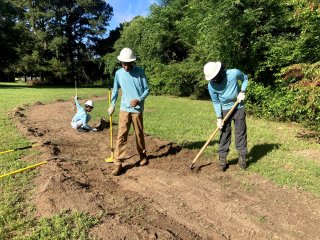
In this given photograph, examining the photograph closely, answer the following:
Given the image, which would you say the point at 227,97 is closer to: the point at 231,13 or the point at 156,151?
the point at 156,151

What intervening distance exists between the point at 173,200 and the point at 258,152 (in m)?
3.23

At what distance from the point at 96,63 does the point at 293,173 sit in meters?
44.2

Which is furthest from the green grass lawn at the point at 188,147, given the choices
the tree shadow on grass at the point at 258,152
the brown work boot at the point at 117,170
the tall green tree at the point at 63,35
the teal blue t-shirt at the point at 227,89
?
the tall green tree at the point at 63,35

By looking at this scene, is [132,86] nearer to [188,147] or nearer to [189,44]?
[188,147]

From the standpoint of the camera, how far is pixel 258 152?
7625mm

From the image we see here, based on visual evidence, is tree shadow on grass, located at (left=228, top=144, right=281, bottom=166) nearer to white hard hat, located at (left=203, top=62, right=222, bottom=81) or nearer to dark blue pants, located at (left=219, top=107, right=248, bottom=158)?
dark blue pants, located at (left=219, top=107, right=248, bottom=158)

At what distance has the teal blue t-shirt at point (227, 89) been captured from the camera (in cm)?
622

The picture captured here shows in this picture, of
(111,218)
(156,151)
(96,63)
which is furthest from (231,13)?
(96,63)

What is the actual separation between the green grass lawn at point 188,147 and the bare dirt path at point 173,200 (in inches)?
8.6

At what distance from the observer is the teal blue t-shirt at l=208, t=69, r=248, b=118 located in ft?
20.4

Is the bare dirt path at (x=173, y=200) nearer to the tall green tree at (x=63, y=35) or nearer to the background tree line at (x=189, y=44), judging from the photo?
the background tree line at (x=189, y=44)

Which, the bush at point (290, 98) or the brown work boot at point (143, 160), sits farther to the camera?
the bush at point (290, 98)

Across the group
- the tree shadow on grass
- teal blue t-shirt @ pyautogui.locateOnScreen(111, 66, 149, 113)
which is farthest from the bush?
teal blue t-shirt @ pyautogui.locateOnScreen(111, 66, 149, 113)

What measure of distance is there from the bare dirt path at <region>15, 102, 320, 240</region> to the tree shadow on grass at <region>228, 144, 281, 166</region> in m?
0.62
